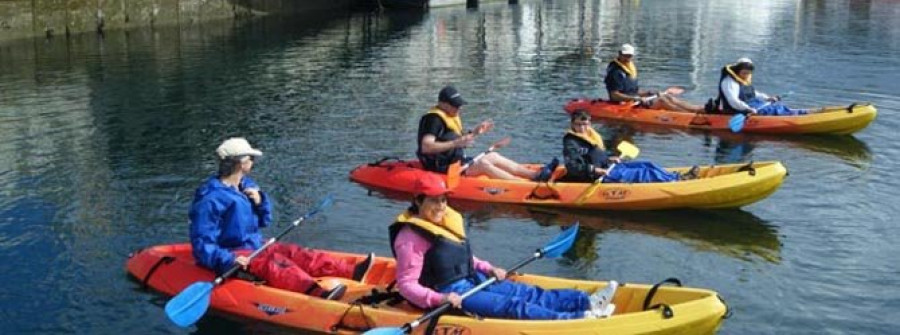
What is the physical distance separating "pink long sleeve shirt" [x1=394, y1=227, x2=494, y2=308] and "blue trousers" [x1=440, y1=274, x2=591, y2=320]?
263mm

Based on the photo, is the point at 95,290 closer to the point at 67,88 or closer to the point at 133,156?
the point at 133,156

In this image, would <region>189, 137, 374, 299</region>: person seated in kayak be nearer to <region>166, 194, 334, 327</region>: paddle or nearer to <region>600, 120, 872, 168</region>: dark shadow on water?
<region>166, 194, 334, 327</region>: paddle

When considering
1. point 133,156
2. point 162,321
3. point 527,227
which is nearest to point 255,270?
point 162,321

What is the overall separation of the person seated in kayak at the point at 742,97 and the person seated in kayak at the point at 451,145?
656 centimetres

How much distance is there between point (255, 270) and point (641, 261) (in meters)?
5.25

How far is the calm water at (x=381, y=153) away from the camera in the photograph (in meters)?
12.1

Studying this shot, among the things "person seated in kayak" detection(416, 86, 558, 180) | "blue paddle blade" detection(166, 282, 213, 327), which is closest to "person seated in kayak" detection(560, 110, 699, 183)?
"person seated in kayak" detection(416, 86, 558, 180)

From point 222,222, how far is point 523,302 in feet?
10.9

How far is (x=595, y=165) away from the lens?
588 inches

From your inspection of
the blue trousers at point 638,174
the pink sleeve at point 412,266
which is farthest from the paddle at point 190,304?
the blue trousers at point 638,174

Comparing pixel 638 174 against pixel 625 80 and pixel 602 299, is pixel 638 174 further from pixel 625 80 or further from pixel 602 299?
pixel 625 80

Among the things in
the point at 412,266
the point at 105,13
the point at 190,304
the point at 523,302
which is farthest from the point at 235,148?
the point at 105,13

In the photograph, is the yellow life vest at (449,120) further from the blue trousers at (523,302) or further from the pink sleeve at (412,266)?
the pink sleeve at (412,266)

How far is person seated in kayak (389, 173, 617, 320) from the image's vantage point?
29.3 ft
